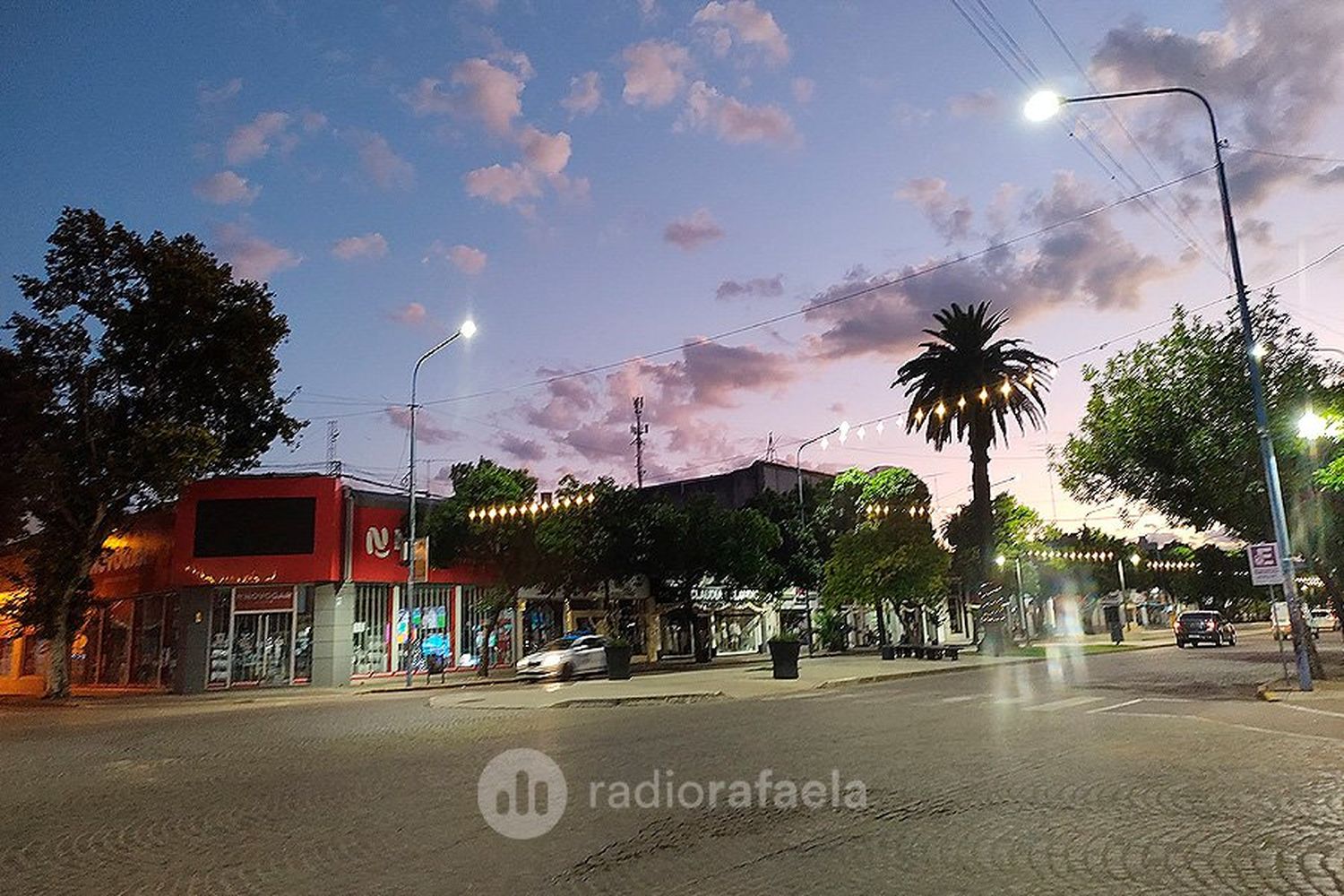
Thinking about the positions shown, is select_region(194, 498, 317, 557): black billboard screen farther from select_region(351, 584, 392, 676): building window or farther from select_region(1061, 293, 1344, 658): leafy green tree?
select_region(1061, 293, 1344, 658): leafy green tree

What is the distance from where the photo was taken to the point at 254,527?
34.8 metres

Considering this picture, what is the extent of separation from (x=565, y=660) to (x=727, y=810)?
25.4 metres

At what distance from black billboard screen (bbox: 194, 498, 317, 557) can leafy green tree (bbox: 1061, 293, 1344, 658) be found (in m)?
26.8

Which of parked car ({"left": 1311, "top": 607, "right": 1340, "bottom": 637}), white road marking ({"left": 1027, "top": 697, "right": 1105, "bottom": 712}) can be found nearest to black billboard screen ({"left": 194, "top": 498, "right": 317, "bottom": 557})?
white road marking ({"left": 1027, "top": 697, "right": 1105, "bottom": 712})

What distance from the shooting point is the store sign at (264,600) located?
3456 centimetres

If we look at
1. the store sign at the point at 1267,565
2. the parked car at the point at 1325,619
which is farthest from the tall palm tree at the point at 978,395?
the parked car at the point at 1325,619

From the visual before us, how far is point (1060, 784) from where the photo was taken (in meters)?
9.38

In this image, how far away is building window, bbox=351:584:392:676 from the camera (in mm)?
36250

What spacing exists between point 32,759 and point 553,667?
66.0 ft

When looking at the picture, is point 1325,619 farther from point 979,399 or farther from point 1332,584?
point 1332,584

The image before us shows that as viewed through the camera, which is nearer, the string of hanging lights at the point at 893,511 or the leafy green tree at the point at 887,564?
the leafy green tree at the point at 887,564

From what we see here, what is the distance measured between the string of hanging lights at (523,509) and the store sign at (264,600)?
7.45 meters

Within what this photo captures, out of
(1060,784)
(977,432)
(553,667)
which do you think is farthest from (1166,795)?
(977,432)

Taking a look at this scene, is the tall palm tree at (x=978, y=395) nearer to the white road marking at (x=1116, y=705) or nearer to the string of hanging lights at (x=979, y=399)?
the string of hanging lights at (x=979, y=399)
